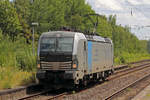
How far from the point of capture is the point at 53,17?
47812mm

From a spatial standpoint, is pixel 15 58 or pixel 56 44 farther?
pixel 15 58

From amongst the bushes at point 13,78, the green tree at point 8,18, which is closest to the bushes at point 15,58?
the bushes at point 13,78

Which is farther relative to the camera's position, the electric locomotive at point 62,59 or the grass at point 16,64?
the grass at point 16,64

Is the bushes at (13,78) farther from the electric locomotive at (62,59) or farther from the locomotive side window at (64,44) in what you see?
Result: the locomotive side window at (64,44)

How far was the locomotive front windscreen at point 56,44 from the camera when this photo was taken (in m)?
15.3

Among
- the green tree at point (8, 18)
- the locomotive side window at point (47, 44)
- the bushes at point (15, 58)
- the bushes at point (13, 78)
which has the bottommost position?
the bushes at point (13, 78)

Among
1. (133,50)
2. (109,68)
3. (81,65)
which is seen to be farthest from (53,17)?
(133,50)

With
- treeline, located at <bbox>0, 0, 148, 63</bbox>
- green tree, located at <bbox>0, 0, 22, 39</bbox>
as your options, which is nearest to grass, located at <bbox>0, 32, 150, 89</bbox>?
treeline, located at <bbox>0, 0, 148, 63</bbox>

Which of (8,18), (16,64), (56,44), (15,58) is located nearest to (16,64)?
(16,64)

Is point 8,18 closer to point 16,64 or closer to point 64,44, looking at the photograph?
point 16,64

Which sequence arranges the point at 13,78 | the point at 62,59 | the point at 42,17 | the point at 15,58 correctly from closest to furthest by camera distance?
the point at 62,59
the point at 13,78
the point at 15,58
the point at 42,17

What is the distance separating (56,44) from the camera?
15.5 metres

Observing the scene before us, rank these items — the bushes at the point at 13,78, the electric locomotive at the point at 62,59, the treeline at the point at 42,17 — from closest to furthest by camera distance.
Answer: the bushes at the point at 13,78
the electric locomotive at the point at 62,59
the treeline at the point at 42,17

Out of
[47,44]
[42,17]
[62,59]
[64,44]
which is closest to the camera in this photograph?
[62,59]
